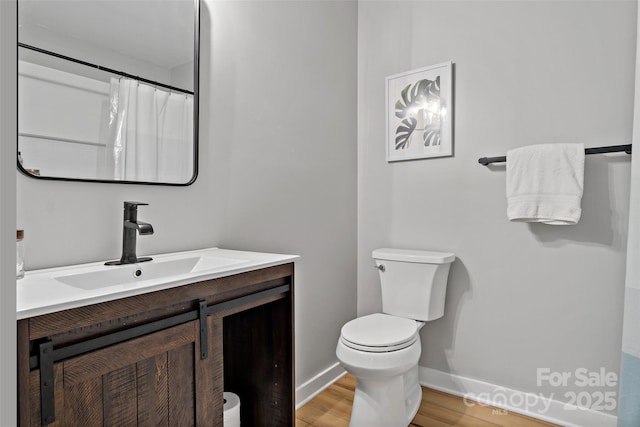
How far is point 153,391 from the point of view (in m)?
0.95

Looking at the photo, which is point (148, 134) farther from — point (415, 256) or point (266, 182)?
point (415, 256)

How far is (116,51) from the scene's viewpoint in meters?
1.32

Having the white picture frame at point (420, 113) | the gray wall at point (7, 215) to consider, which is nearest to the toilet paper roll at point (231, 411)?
the gray wall at point (7, 215)

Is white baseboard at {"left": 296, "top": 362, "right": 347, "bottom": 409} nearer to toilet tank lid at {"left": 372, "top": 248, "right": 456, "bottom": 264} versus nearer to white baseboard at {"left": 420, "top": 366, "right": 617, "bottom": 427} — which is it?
white baseboard at {"left": 420, "top": 366, "right": 617, "bottom": 427}

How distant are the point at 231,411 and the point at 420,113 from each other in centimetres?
176

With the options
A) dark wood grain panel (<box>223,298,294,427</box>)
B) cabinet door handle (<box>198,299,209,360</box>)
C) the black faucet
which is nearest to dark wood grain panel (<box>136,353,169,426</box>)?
cabinet door handle (<box>198,299,209,360</box>)

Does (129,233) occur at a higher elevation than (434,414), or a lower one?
higher

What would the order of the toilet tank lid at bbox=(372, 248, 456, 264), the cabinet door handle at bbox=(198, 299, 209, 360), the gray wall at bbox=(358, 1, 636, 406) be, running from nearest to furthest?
the cabinet door handle at bbox=(198, 299, 209, 360), the gray wall at bbox=(358, 1, 636, 406), the toilet tank lid at bbox=(372, 248, 456, 264)

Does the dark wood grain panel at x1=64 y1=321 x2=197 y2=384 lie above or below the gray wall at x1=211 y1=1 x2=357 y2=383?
below

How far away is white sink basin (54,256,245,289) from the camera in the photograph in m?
1.09

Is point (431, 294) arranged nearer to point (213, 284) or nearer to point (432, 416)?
point (432, 416)

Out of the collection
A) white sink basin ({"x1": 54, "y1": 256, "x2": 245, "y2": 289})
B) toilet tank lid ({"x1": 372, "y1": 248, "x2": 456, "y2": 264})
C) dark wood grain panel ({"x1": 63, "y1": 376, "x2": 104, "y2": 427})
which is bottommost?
dark wood grain panel ({"x1": 63, "y1": 376, "x2": 104, "y2": 427})

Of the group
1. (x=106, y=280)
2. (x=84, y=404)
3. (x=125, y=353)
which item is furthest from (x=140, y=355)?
(x=106, y=280)

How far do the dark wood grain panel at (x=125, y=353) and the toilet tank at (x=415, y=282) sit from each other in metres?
1.25
